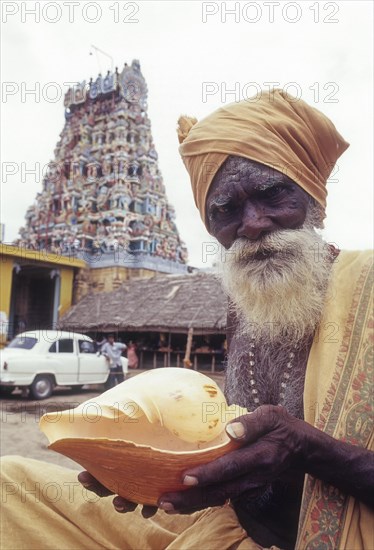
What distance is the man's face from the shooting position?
156 centimetres

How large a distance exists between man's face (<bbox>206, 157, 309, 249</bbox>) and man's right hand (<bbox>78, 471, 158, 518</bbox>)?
0.88 m

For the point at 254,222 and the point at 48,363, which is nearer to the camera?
the point at 254,222

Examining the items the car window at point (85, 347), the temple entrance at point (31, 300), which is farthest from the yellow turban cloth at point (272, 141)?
the temple entrance at point (31, 300)

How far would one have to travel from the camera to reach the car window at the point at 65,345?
1012 centimetres

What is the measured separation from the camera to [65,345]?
10234mm

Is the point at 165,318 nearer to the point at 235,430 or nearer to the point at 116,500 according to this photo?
the point at 116,500

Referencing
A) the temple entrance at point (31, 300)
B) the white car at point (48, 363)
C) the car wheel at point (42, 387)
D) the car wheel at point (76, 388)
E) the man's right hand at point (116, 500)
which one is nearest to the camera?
the man's right hand at point (116, 500)

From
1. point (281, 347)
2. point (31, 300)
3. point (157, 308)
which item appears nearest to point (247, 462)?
point (281, 347)

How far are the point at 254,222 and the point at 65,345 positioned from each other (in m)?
9.34

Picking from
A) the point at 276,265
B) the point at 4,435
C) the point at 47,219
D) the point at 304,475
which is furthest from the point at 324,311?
the point at 47,219

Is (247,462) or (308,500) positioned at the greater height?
(247,462)

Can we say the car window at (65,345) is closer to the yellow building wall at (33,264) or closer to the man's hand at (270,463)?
the yellow building wall at (33,264)

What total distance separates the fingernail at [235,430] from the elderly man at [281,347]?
5.6 inches

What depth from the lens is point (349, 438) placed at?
1245mm
